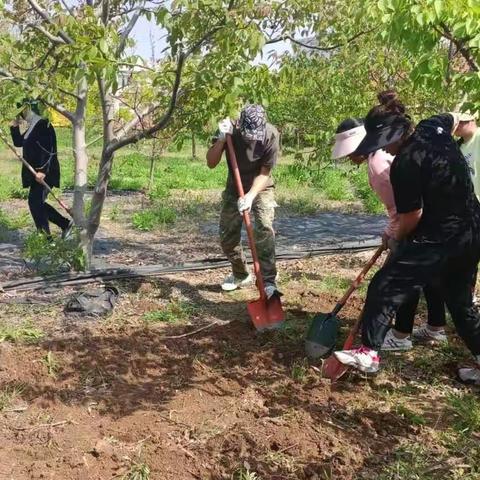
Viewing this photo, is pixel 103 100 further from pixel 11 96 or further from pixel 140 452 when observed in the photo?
pixel 140 452

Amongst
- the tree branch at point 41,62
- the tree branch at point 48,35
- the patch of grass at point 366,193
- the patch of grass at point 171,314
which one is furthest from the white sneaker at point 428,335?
the patch of grass at point 366,193

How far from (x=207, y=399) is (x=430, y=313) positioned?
159cm

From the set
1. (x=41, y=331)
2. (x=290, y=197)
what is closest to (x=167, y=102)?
(x=41, y=331)

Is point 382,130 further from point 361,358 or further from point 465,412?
point 465,412

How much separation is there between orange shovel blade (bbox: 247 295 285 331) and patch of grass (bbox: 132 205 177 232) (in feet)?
12.1

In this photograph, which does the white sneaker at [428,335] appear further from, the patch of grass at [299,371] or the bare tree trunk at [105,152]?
the bare tree trunk at [105,152]

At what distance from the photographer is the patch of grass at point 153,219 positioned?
24.5ft

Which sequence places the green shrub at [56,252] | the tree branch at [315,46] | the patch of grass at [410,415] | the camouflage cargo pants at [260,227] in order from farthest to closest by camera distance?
the green shrub at [56,252] → the tree branch at [315,46] → the camouflage cargo pants at [260,227] → the patch of grass at [410,415]

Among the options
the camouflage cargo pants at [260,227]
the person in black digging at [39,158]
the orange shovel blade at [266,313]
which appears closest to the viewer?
the orange shovel blade at [266,313]

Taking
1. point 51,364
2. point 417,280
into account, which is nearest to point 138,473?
point 51,364

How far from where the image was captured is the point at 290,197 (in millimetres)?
9766

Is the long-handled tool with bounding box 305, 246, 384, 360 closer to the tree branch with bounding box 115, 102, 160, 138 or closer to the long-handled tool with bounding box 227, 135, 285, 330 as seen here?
A: the long-handled tool with bounding box 227, 135, 285, 330

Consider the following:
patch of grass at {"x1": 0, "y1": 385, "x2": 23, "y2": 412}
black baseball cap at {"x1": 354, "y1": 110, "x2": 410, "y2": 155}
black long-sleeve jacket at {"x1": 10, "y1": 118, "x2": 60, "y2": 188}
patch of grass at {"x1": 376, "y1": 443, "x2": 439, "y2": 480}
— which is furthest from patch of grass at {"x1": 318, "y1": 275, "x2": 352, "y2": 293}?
black long-sleeve jacket at {"x1": 10, "y1": 118, "x2": 60, "y2": 188}

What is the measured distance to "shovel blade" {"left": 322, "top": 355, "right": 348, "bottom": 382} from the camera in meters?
3.20
